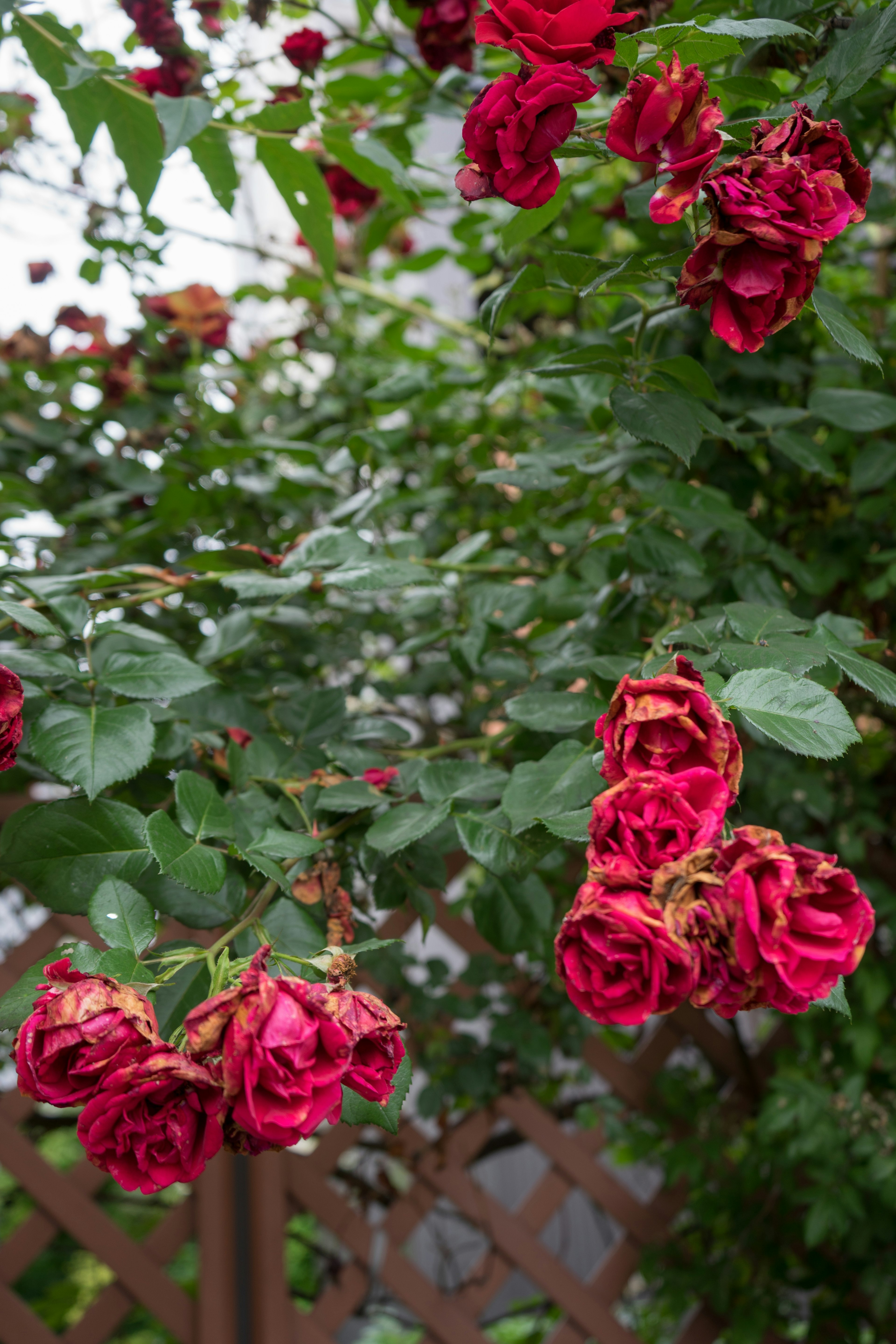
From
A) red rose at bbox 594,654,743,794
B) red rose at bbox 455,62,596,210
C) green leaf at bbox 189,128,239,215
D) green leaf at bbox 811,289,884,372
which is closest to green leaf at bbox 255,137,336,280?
green leaf at bbox 189,128,239,215

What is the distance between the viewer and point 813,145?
1.29 feet

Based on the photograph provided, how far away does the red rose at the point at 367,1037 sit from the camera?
347 millimetres

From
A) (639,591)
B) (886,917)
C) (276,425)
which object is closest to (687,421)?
(639,591)

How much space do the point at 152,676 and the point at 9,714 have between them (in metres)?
0.12

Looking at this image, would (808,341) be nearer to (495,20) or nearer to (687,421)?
(687,421)

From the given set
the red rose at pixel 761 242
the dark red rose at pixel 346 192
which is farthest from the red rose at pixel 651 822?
the dark red rose at pixel 346 192

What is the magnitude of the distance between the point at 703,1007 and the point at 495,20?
448 mm

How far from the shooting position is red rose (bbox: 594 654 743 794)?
1.16 ft

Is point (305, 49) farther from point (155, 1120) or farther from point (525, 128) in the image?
point (155, 1120)

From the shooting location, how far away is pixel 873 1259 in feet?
3.19

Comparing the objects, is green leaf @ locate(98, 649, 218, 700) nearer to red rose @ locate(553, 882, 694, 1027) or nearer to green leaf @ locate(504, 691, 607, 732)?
green leaf @ locate(504, 691, 607, 732)

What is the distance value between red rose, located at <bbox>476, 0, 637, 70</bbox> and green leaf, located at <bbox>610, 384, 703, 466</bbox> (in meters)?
0.17

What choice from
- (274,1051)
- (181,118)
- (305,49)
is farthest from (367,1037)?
(305,49)

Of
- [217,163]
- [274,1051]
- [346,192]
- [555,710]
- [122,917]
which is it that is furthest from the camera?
[346,192]
